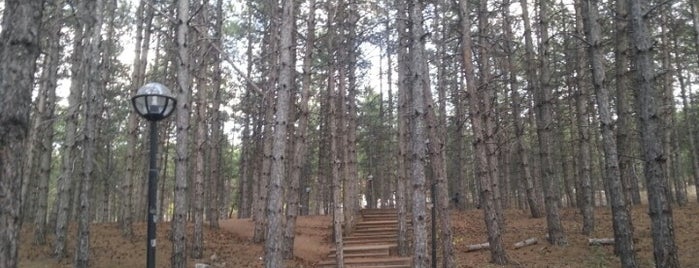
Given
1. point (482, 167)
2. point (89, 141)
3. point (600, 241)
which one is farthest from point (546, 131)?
point (89, 141)

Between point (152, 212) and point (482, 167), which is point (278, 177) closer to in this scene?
point (152, 212)

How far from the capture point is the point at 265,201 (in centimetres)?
1530

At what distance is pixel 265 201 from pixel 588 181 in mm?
9769

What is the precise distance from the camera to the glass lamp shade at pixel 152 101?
5891 mm

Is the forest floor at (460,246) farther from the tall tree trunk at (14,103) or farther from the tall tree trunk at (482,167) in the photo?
the tall tree trunk at (14,103)

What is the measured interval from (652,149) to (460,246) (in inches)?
331

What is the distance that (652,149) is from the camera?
702cm

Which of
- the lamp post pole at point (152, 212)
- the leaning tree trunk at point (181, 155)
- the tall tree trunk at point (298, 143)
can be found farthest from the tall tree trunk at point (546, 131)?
the lamp post pole at point (152, 212)

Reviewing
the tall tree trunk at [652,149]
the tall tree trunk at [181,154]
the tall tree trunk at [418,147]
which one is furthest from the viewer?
the tall tree trunk at [181,154]

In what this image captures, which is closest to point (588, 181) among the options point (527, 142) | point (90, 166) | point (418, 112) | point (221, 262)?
point (418, 112)

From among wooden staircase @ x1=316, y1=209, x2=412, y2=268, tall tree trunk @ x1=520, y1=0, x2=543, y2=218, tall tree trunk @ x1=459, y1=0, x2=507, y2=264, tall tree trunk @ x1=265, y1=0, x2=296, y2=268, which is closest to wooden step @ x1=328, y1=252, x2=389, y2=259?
wooden staircase @ x1=316, y1=209, x2=412, y2=268

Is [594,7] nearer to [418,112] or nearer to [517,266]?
[418,112]

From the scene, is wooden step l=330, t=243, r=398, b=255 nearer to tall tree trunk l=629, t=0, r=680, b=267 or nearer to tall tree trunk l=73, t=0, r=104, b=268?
tall tree trunk l=73, t=0, r=104, b=268

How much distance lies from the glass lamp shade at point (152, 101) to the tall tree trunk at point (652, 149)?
7.03 meters
